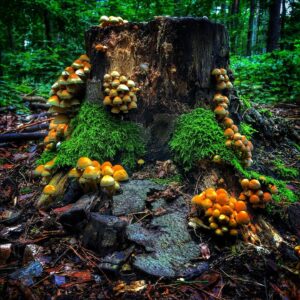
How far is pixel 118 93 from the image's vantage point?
339cm

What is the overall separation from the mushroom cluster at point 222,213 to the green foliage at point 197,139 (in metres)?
0.70

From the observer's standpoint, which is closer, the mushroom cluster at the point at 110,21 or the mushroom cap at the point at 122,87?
the mushroom cap at the point at 122,87

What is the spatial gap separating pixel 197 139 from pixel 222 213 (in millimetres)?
1056

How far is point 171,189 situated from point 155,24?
6.40 feet

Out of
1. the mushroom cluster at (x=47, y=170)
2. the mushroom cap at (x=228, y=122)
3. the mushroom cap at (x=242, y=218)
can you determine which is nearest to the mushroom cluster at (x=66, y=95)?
the mushroom cluster at (x=47, y=170)

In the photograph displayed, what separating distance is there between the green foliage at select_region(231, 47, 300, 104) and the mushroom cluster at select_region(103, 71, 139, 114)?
6888mm

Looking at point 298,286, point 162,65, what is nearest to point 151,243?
point 298,286

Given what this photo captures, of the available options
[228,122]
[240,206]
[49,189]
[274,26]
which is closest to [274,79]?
[274,26]

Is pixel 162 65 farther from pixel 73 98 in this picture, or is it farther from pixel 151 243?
pixel 151 243

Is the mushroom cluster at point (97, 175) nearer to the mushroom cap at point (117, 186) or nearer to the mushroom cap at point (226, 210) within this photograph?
the mushroom cap at point (117, 186)

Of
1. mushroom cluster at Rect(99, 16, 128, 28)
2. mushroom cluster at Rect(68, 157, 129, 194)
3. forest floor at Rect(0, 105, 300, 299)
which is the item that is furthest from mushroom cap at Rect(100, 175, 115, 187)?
mushroom cluster at Rect(99, 16, 128, 28)

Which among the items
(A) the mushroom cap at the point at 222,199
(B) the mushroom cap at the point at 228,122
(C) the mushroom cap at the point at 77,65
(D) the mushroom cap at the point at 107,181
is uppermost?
(C) the mushroom cap at the point at 77,65

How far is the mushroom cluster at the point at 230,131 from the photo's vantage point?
3215mm

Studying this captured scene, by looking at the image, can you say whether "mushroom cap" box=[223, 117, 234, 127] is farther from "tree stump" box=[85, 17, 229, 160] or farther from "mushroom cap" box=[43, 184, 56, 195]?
"mushroom cap" box=[43, 184, 56, 195]
